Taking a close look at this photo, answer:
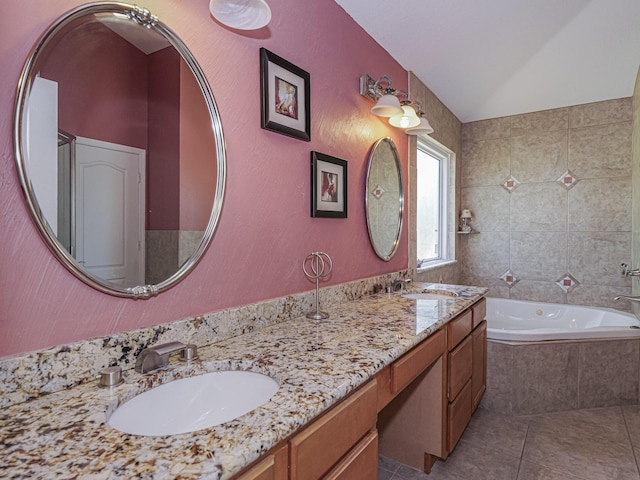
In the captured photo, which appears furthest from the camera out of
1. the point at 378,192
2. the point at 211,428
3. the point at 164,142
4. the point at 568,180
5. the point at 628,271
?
the point at 568,180

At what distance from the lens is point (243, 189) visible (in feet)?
4.34

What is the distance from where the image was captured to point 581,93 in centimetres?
316

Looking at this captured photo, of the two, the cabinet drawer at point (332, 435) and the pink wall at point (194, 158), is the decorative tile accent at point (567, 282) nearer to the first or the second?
the cabinet drawer at point (332, 435)

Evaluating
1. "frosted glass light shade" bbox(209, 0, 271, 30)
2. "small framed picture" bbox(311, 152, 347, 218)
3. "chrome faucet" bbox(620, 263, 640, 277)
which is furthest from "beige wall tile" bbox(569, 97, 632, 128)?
"frosted glass light shade" bbox(209, 0, 271, 30)

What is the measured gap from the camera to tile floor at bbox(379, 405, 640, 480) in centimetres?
177

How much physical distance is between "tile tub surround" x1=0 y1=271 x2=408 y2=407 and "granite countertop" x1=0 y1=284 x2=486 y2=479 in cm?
3

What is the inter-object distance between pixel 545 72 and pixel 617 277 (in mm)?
1857

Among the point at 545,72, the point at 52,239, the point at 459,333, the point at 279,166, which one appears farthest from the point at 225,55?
the point at 545,72

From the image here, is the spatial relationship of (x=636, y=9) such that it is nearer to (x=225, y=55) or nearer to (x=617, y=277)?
(x=617, y=277)

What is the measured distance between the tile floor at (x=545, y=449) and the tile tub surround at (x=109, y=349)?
3.65 ft

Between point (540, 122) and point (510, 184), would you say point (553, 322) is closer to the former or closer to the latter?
point (510, 184)

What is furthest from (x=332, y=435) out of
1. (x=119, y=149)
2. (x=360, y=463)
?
(x=119, y=149)

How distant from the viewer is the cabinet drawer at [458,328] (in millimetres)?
1715

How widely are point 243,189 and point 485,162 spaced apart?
3169mm
